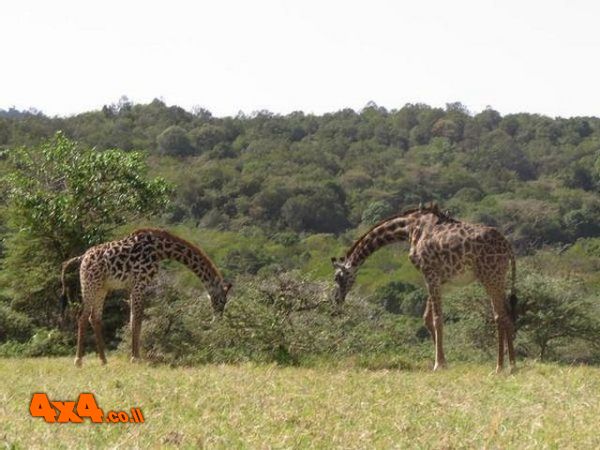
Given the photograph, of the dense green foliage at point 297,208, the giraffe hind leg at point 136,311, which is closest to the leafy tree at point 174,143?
the dense green foliage at point 297,208

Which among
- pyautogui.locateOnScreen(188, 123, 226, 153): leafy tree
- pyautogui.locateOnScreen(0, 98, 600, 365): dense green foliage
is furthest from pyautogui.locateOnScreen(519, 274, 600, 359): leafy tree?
pyautogui.locateOnScreen(188, 123, 226, 153): leafy tree

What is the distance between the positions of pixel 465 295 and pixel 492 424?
14697 mm

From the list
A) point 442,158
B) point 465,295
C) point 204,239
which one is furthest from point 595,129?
point 465,295

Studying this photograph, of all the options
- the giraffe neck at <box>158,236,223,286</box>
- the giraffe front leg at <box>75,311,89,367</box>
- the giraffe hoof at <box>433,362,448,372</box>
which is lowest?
the giraffe hoof at <box>433,362,448,372</box>

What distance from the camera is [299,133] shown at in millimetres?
101750

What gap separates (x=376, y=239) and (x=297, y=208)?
49957mm

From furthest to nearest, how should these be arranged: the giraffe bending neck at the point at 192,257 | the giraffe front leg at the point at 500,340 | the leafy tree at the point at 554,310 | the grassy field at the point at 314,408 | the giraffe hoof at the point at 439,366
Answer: the leafy tree at the point at 554,310
the giraffe bending neck at the point at 192,257
the giraffe hoof at the point at 439,366
the giraffe front leg at the point at 500,340
the grassy field at the point at 314,408

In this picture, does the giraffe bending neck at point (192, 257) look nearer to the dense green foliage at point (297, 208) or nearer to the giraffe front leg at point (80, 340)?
the dense green foliage at point (297, 208)

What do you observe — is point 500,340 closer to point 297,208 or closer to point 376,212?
point 376,212

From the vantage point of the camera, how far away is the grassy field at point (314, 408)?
21.4 feet

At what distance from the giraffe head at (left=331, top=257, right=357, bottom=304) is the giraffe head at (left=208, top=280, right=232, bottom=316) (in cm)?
161

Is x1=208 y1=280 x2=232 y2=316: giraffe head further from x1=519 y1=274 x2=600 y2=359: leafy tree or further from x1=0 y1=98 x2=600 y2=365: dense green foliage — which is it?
x1=519 y1=274 x2=600 y2=359: leafy tree

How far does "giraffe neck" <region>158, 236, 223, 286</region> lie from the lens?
44.1 ft

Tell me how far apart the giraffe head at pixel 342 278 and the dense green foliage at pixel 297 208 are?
0.85m
